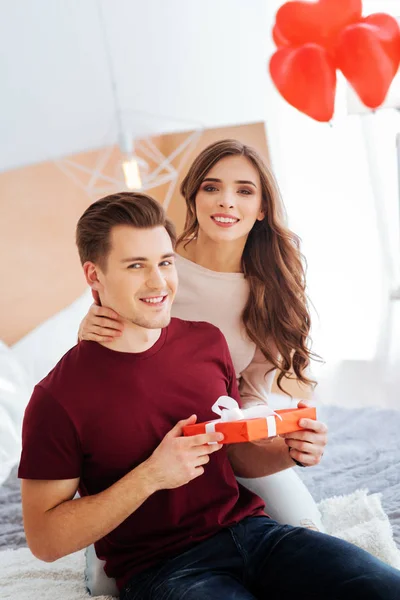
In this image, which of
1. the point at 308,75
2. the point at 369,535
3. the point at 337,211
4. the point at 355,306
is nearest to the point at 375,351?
the point at 355,306

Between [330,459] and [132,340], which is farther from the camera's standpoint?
[330,459]

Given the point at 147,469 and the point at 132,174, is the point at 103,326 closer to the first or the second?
the point at 147,469

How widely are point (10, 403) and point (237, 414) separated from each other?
0.98 metres

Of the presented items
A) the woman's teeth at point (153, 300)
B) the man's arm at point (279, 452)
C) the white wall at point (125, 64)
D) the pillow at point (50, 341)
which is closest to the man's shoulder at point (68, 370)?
the woman's teeth at point (153, 300)

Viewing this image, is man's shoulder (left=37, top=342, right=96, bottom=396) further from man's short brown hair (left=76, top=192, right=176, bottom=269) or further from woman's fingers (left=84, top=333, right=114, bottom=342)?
man's short brown hair (left=76, top=192, right=176, bottom=269)

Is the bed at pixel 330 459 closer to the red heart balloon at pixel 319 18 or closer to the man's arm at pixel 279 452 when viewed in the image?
the man's arm at pixel 279 452

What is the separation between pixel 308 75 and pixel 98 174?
505mm

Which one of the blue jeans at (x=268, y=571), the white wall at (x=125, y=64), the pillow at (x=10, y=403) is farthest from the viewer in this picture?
the pillow at (x=10, y=403)

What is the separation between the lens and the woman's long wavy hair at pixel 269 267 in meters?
1.39

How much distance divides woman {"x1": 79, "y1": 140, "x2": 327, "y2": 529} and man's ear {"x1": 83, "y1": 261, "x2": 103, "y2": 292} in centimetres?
31

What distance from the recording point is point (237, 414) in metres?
1.07

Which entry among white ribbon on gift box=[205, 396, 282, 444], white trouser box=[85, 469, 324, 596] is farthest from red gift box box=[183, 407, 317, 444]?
white trouser box=[85, 469, 324, 596]

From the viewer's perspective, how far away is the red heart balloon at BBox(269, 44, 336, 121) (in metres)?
1.40

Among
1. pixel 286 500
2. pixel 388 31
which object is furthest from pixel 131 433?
pixel 388 31
